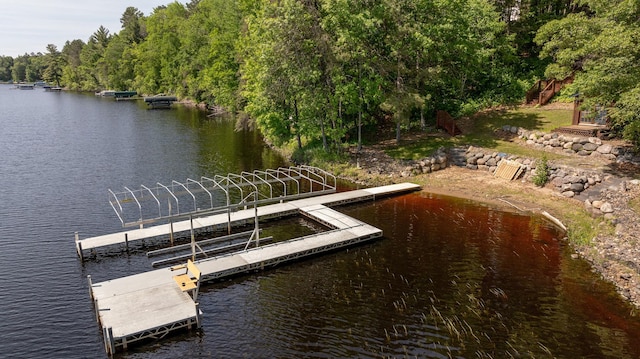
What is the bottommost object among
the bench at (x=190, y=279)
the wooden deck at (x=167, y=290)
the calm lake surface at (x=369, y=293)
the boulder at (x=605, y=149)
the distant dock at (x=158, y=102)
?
the calm lake surface at (x=369, y=293)

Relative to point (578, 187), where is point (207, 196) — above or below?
below

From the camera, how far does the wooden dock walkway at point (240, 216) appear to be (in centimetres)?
2817

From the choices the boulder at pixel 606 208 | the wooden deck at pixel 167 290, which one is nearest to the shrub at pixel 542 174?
the boulder at pixel 606 208

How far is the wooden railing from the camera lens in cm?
4895

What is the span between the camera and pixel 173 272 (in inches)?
944

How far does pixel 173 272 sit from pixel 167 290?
2055 mm

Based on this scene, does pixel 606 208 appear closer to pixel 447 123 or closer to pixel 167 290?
pixel 447 123

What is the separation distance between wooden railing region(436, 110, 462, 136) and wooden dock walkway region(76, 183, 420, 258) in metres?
12.1

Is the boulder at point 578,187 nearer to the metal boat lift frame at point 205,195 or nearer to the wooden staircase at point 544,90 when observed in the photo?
the metal boat lift frame at point 205,195

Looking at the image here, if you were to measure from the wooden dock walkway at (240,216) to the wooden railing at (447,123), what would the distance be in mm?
12128

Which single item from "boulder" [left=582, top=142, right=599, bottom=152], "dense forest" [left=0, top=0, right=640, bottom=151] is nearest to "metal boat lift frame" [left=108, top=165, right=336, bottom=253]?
"dense forest" [left=0, top=0, right=640, bottom=151]

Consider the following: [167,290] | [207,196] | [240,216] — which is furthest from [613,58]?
[207,196]

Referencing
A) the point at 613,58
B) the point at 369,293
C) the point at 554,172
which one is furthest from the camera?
the point at 554,172

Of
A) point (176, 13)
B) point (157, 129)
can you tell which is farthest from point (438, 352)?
point (176, 13)
